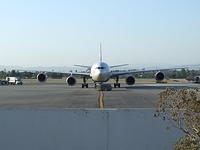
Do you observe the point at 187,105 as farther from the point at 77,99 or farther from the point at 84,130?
the point at 77,99

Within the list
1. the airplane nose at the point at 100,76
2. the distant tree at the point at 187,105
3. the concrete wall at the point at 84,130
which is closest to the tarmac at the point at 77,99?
the airplane nose at the point at 100,76

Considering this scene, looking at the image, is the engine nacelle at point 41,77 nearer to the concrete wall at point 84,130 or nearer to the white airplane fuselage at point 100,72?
the white airplane fuselage at point 100,72

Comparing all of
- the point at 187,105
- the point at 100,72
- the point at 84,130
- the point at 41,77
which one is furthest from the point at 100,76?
the point at 187,105

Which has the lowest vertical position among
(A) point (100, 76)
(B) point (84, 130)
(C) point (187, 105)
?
(B) point (84, 130)

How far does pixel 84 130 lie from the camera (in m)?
8.04

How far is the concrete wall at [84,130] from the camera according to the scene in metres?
8.00

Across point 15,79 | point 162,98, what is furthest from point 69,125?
point 15,79

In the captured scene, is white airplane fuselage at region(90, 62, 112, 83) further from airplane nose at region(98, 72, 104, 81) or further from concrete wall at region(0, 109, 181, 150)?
concrete wall at region(0, 109, 181, 150)

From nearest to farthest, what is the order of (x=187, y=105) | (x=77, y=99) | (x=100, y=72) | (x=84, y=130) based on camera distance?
(x=187, y=105)
(x=84, y=130)
(x=77, y=99)
(x=100, y=72)

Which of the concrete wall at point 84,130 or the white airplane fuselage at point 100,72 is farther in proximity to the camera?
the white airplane fuselage at point 100,72

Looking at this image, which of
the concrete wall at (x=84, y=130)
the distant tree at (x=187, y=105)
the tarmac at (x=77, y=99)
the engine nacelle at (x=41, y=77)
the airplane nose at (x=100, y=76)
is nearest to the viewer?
the distant tree at (x=187, y=105)

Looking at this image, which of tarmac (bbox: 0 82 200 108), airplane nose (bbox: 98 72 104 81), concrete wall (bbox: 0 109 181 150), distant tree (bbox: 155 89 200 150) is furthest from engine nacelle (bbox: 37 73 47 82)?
distant tree (bbox: 155 89 200 150)

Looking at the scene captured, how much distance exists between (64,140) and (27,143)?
73cm

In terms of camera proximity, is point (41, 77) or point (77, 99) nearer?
point (77, 99)
